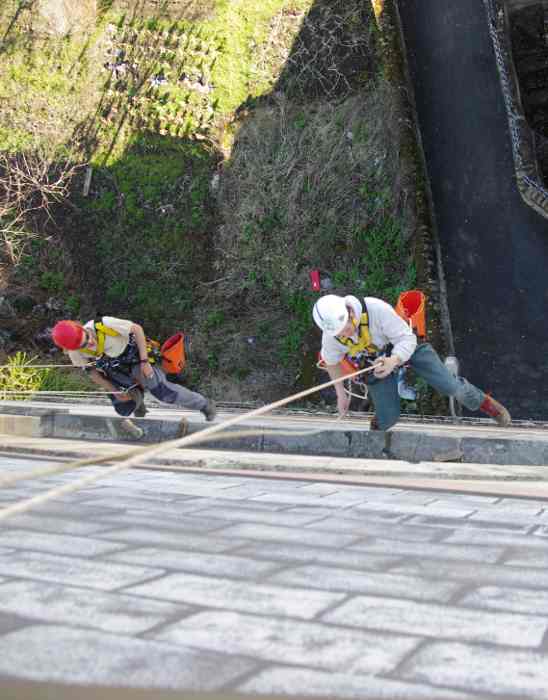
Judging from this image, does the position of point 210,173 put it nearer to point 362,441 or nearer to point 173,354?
point 173,354

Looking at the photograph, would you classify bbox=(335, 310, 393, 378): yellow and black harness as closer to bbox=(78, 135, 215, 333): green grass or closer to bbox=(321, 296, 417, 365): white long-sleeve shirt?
bbox=(321, 296, 417, 365): white long-sleeve shirt

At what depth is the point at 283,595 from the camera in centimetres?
335

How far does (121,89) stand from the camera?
18594mm

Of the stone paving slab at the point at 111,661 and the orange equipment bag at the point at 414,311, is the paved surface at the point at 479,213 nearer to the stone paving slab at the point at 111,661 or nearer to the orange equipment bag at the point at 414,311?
the orange equipment bag at the point at 414,311

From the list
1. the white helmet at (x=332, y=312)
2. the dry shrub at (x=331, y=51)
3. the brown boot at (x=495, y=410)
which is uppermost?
the dry shrub at (x=331, y=51)

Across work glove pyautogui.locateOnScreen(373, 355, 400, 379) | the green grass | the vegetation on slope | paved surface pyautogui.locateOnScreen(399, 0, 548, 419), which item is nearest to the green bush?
the vegetation on slope

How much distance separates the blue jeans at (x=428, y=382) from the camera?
7547mm

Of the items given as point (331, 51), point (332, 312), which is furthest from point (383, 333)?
point (331, 51)

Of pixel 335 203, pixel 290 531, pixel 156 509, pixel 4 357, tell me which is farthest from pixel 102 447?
pixel 4 357

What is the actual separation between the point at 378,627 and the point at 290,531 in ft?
5.28

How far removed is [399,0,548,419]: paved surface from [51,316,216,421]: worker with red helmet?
605cm

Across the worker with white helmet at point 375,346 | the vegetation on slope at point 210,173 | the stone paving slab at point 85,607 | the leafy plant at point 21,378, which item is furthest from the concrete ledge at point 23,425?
the stone paving slab at point 85,607

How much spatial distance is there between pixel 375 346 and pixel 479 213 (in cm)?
711

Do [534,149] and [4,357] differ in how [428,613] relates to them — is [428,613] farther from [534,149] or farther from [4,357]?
[4,357]
